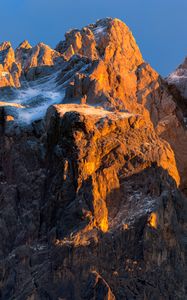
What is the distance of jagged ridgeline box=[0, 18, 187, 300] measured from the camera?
32000 millimetres

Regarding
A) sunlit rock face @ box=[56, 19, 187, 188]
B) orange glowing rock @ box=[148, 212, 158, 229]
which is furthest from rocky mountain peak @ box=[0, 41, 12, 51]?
orange glowing rock @ box=[148, 212, 158, 229]

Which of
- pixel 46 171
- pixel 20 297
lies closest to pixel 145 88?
pixel 46 171

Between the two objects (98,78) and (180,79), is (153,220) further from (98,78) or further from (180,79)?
(180,79)

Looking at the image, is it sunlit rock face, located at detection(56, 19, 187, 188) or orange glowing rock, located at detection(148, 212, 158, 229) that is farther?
sunlit rock face, located at detection(56, 19, 187, 188)

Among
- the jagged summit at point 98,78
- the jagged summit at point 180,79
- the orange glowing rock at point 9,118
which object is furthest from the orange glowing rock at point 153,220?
the jagged summit at point 180,79

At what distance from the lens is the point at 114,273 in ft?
105

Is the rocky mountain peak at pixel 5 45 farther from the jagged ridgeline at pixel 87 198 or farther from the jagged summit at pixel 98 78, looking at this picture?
the jagged ridgeline at pixel 87 198

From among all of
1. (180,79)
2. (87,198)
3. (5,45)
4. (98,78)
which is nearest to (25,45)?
(5,45)

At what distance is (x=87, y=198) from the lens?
34.0 metres

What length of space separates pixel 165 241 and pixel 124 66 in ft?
65.0

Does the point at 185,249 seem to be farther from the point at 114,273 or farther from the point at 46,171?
the point at 46,171

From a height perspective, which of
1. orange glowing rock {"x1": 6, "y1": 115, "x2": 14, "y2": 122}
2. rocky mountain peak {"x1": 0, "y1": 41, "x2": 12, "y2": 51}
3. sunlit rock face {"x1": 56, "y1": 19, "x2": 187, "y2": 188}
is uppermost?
rocky mountain peak {"x1": 0, "y1": 41, "x2": 12, "y2": 51}

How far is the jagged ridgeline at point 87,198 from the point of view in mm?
32000

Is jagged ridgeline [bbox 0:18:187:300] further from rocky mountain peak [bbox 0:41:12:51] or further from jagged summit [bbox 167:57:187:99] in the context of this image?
jagged summit [bbox 167:57:187:99]
